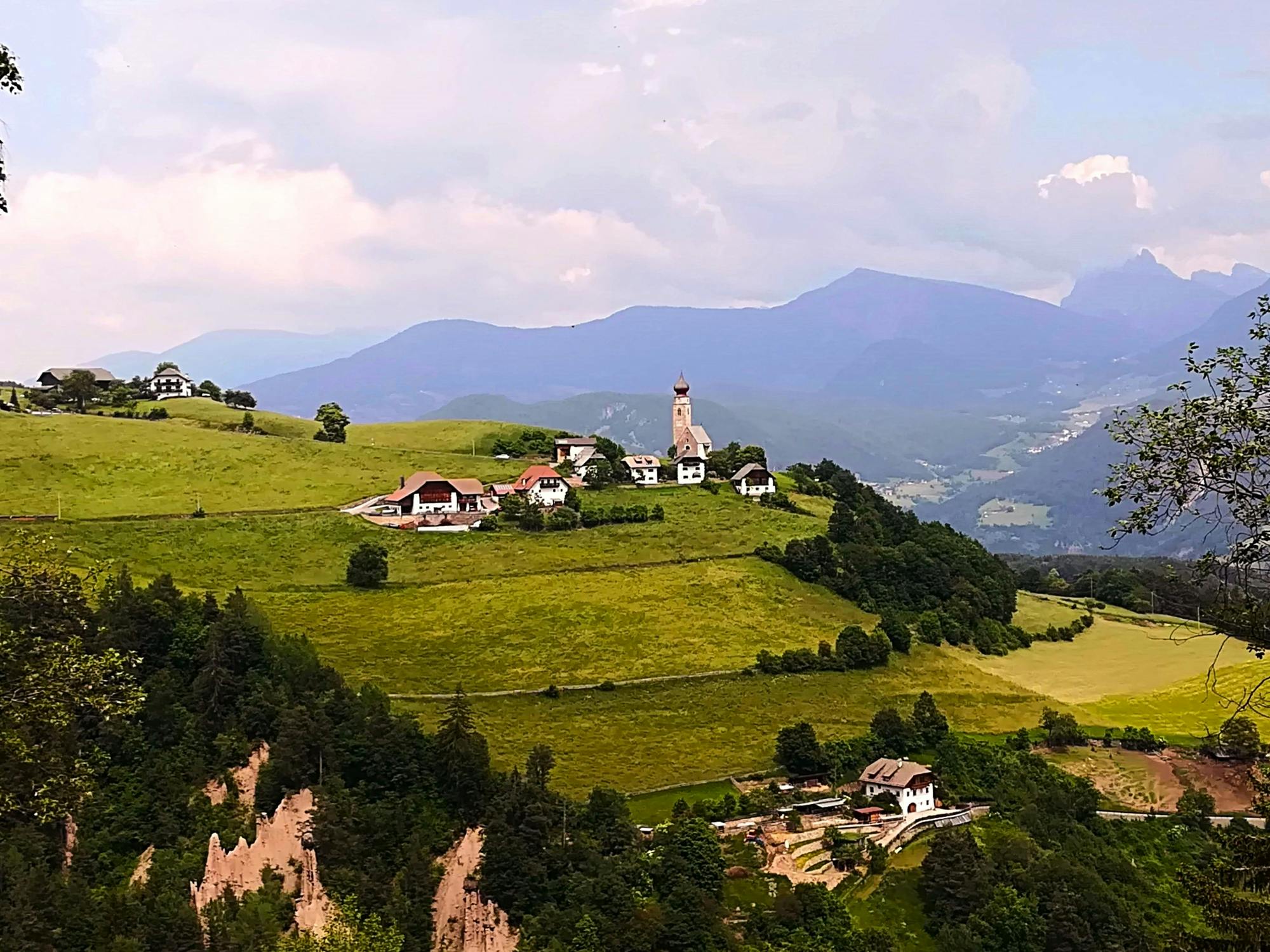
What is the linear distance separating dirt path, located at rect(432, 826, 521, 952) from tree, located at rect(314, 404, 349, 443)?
7115 cm

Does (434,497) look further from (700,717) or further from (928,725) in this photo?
(928,725)

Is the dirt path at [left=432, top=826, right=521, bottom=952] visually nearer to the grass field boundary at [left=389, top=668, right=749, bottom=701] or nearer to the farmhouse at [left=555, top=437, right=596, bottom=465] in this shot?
the grass field boundary at [left=389, top=668, right=749, bottom=701]

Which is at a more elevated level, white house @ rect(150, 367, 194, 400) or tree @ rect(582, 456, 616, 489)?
white house @ rect(150, 367, 194, 400)

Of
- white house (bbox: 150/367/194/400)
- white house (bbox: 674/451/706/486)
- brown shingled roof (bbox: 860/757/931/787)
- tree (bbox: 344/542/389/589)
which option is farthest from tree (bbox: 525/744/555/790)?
white house (bbox: 150/367/194/400)

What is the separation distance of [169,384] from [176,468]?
154 ft

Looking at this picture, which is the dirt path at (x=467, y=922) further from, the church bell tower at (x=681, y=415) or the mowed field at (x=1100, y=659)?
the church bell tower at (x=681, y=415)

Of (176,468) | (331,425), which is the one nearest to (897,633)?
(176,468)

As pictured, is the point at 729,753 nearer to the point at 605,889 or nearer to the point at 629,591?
the point at 605,889

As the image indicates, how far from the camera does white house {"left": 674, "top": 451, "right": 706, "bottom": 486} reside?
3994 inches

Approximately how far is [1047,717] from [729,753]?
20.1m

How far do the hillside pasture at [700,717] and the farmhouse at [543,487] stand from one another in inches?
1187

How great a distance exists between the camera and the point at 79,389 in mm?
113375

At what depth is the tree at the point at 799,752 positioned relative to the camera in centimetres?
A: 5356

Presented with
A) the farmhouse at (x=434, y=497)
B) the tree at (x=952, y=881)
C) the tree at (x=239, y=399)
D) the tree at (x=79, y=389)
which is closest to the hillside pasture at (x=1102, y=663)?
the tree at (x=952, y=881)
